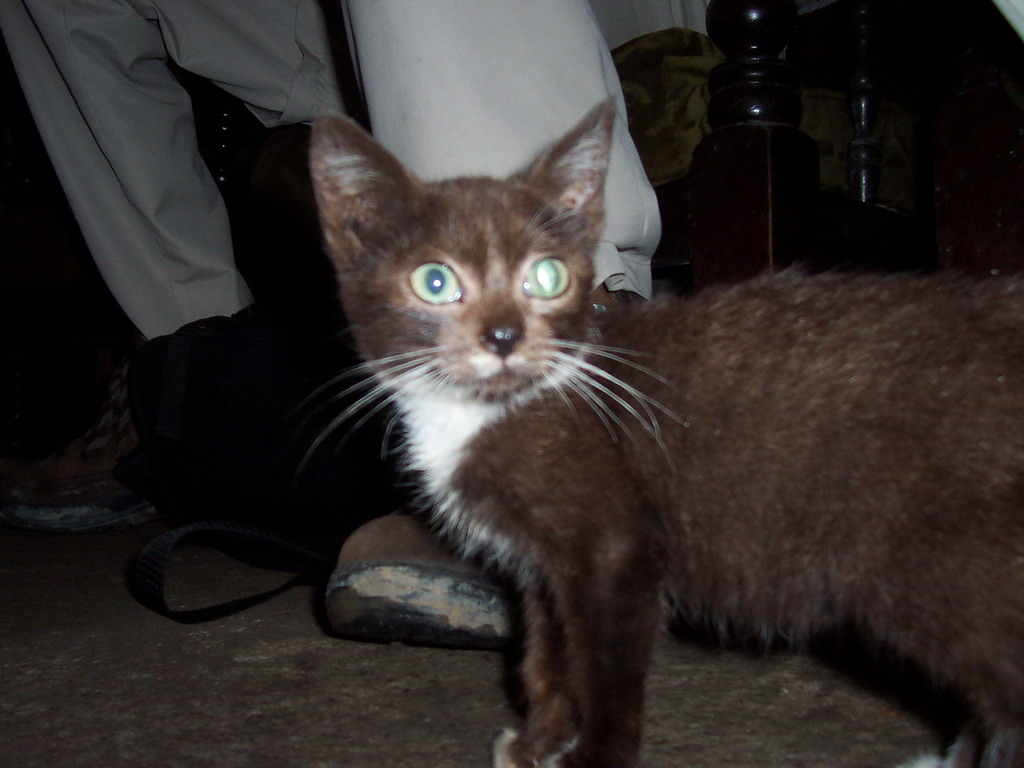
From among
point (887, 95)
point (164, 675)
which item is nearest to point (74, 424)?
point (164, 675)

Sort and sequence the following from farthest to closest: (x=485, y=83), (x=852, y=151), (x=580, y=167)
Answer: (x=852, y=151) → (x=485, y=83) → (x=580, y=167)

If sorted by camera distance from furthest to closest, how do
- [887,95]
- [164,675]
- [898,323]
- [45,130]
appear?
[45,130] < [887,95] < [164,675] < [898,323]

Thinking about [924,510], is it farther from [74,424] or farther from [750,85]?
[74,424]

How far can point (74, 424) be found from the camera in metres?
4.18

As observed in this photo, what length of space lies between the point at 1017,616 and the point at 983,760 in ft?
0.68

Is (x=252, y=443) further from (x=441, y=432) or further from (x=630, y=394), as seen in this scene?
(x=630, y=394)

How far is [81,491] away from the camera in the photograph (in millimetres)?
2482

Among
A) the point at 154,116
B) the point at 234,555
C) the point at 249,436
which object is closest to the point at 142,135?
the point at 154,116

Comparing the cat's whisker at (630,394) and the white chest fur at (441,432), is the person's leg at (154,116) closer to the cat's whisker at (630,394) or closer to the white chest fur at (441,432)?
the white chest fur at (441,432)

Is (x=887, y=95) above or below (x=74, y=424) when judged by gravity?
above

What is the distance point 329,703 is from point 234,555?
91 cm

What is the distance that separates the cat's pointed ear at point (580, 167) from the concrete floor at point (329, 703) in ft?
2.74

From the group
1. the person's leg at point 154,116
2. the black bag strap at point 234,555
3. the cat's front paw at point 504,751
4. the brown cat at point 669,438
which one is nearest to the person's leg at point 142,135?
the person's leg at point 154,116

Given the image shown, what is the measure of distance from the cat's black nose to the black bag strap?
0.88 meters
